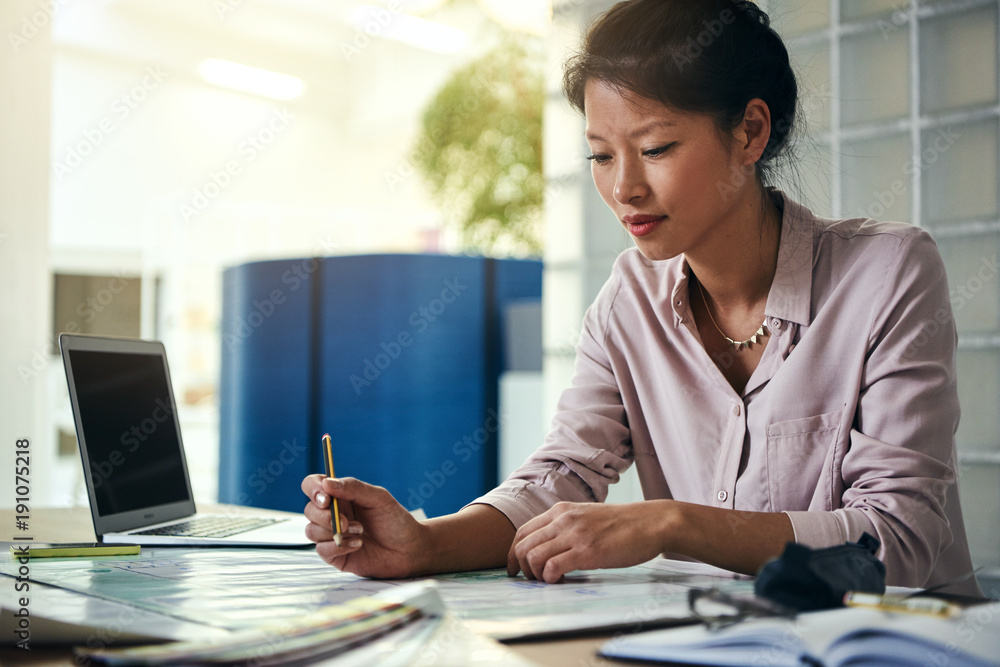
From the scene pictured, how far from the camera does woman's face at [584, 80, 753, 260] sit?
1.04 meters

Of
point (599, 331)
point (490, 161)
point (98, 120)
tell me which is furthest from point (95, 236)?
point (599, 331)

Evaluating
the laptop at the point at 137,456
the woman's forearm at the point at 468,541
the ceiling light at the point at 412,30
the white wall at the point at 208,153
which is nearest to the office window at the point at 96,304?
the white wall at the point at 208,153

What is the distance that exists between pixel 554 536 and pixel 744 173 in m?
0.56

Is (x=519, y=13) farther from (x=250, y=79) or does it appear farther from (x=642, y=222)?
(x=250, y=79)

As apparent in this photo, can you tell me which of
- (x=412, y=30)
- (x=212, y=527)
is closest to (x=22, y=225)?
(x=212, y=527)

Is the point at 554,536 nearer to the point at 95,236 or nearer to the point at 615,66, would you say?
the point at 615,66

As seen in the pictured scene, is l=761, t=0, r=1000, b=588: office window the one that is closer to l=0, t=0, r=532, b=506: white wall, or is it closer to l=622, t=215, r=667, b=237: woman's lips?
l=622, t=215, r=667, b=237: woman's lips

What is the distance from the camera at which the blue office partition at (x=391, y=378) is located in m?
2.38

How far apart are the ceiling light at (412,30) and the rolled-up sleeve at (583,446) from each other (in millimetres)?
5722

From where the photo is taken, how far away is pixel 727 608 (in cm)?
62

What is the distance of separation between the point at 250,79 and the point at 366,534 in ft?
22.9

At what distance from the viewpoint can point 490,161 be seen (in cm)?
302

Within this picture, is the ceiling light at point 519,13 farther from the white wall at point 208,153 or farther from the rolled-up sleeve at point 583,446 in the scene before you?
the white wall at point 208,153

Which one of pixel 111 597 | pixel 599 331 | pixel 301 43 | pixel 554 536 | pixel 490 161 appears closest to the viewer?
pixel 111 597
